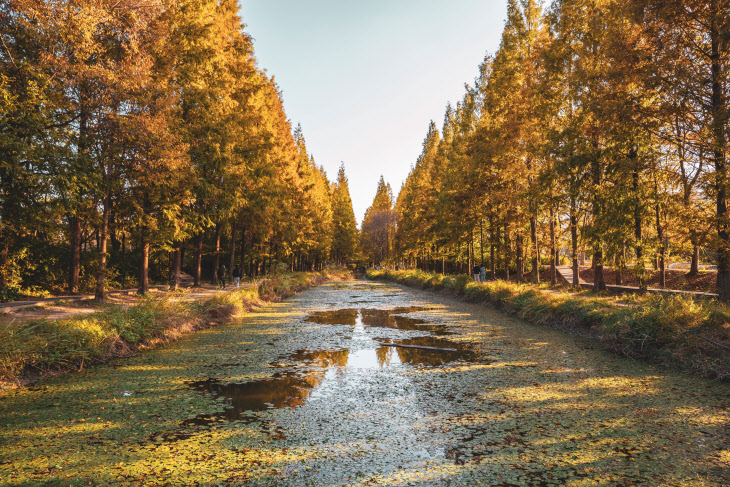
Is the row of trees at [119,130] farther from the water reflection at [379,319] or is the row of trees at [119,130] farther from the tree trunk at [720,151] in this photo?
the tree trunk at [720,151]

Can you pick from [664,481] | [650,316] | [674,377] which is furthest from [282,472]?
[650,316]

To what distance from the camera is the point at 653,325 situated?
26.2 feet

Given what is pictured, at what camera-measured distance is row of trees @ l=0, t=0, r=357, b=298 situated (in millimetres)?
8781

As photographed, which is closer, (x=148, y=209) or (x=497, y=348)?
(x=497, y=348)

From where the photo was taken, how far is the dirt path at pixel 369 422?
11.8 ft

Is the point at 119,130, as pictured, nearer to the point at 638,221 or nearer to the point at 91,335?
the point at 91,335

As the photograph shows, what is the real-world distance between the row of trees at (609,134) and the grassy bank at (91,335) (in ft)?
39.6

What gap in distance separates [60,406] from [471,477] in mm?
5125

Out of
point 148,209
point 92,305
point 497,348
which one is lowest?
point 497,348

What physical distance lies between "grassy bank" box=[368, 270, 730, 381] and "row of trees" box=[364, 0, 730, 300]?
1.53m

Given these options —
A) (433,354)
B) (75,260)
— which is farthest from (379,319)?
(75,260)

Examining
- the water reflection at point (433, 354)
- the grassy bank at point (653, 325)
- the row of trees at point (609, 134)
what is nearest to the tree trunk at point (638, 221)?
the row of trees at point (609, 134)

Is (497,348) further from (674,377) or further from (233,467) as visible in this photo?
(233,467)

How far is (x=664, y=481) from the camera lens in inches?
136
